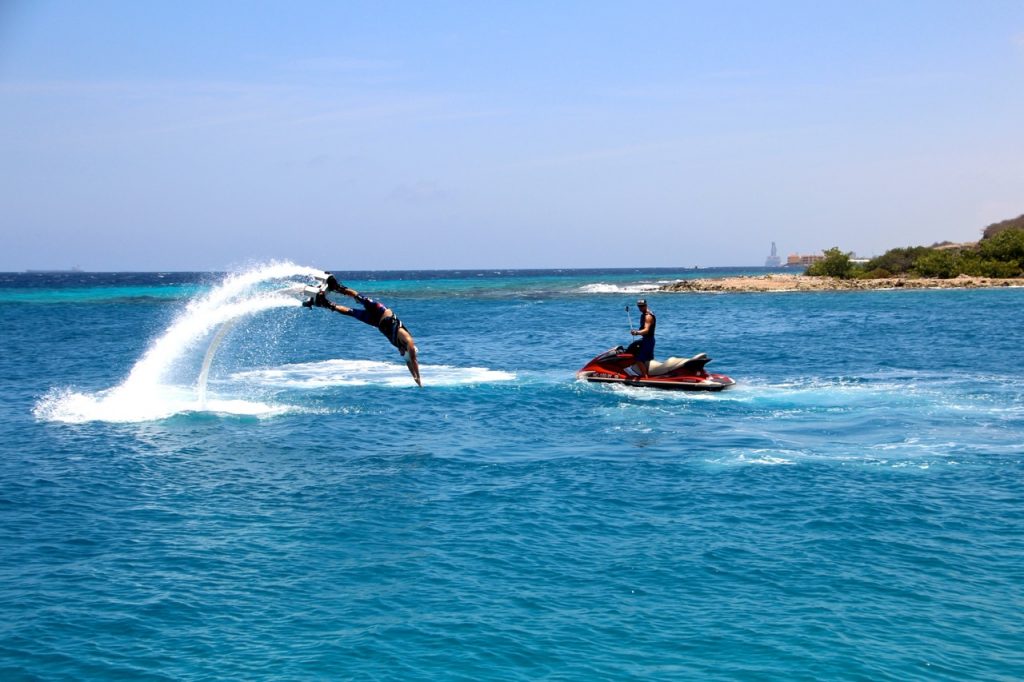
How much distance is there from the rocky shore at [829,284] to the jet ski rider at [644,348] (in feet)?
205

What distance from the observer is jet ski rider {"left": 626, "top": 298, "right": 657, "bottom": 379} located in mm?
26359

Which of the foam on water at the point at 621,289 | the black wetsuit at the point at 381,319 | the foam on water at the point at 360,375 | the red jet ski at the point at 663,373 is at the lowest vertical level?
the foam on water at the point at 360,375

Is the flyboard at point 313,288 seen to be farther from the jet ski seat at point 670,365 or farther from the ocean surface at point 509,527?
the jet ski seat at point 670,365

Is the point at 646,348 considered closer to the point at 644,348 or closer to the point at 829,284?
the point at 644,348

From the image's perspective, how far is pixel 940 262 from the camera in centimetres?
8906

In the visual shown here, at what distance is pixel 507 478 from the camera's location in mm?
16484

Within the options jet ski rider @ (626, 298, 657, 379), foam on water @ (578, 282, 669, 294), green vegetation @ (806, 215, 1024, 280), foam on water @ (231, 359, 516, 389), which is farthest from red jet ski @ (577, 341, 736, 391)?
foam on water @ (578, 282, 669, 294)

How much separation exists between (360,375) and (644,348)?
401 inches

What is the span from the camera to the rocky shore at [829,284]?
8031cm

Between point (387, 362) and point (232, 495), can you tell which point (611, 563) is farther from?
point (387, 362)

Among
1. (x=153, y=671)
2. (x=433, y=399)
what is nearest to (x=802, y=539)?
(x=153, y=671)

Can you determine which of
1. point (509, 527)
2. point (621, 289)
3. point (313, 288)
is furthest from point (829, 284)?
point (509, 527)

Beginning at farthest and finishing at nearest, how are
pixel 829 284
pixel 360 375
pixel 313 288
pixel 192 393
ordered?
pixel 829 284
pixel 360 375
pixel 192 393
pixel 313 288

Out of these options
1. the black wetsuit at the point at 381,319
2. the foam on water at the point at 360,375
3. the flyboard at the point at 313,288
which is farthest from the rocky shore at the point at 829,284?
the flyboard at the point at 313,288
